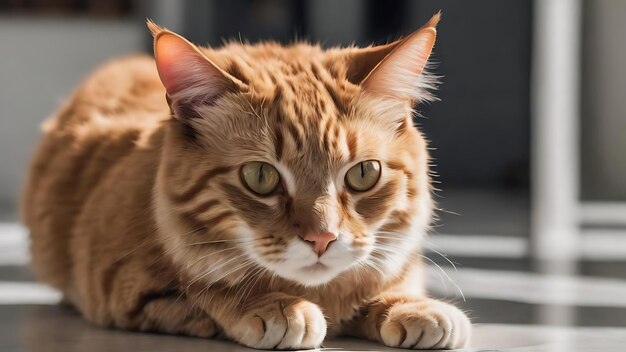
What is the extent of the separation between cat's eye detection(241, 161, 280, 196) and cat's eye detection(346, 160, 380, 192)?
0.13 m

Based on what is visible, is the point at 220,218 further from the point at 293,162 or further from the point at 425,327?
the point at 425,327

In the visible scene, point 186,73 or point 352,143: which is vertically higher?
point 186,73

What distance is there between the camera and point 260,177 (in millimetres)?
1593

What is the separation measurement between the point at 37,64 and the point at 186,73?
422 centimetres

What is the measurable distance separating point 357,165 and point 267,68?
0.27 metres

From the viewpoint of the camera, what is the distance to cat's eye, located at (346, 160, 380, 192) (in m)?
1.61

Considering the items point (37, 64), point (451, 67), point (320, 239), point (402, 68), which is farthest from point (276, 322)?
point (451, 67)

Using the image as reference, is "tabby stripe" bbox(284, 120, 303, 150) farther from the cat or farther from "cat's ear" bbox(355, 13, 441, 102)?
"cat's ear" bbox(355, 13, 441, 102)

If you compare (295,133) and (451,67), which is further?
(451,67)

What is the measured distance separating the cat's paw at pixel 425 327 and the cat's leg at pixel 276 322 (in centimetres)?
13

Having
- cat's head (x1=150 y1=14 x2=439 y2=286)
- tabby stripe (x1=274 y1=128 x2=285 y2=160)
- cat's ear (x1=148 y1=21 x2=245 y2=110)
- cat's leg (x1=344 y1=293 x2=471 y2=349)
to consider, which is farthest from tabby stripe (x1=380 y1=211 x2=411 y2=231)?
cat's ear (x1=148 y1=21 x2=245 y2=110)

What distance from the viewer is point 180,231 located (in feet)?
5.54

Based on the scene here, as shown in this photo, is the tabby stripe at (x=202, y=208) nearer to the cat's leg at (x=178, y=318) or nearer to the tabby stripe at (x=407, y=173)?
the cat's leg at (x=178, y=318)

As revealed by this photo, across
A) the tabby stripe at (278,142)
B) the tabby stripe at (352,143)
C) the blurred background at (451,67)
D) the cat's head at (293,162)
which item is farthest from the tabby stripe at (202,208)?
the blurred background at (451,67)
